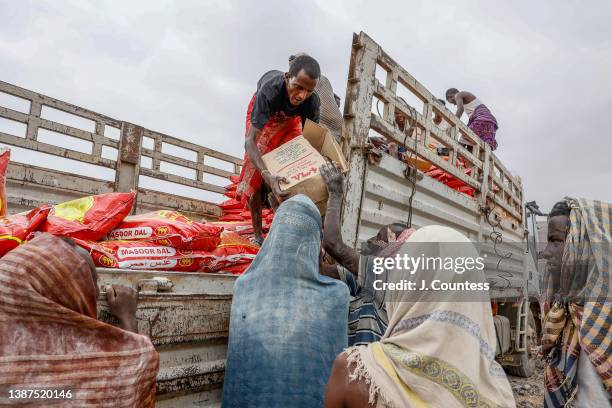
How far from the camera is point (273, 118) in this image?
8.91ft

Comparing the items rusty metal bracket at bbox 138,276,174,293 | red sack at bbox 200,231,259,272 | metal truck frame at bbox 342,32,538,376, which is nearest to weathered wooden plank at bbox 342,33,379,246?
metal truck frame at bbox 342,32,538,376

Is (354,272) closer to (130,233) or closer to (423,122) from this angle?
(130,233)

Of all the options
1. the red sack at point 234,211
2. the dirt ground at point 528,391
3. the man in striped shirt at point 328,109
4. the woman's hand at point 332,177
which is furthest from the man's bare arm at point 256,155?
the dirt ground at point 528,391

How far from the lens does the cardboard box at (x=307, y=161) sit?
2.36m

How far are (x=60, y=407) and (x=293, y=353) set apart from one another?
78 centimetres

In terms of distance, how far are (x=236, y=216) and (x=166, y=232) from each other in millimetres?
1361

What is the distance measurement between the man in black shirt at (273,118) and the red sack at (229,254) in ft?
0.92

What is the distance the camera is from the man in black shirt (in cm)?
246

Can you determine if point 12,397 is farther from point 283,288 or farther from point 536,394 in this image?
point 536,394

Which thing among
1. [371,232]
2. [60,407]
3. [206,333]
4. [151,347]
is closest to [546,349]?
[371,232]

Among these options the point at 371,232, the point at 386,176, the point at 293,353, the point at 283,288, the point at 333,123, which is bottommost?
the point at 293,353

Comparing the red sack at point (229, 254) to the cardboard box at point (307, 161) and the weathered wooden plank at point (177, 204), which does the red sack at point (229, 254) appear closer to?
the cardboard box at point (307, 161)

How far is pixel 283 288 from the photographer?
181 cm

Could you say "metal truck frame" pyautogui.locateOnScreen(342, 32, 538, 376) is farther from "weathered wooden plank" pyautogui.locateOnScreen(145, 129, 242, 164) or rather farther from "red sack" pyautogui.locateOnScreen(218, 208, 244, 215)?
"weathered wooden plank" pyautogui.locateOnScreen(145, 129, 242, 164)
